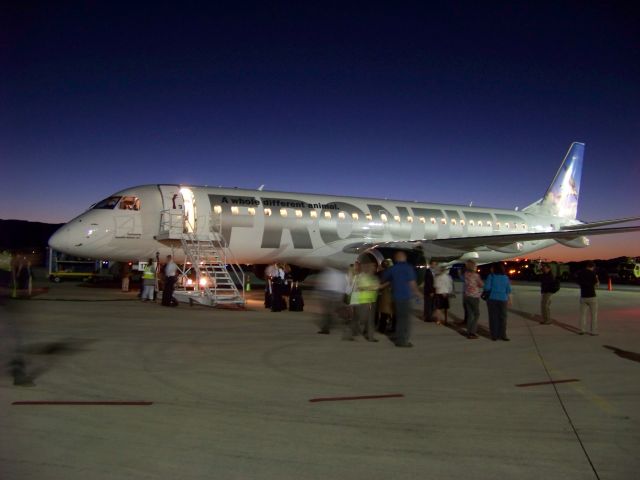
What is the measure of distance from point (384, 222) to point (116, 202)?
10.9 metres

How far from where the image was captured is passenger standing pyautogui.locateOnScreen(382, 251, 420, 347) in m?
10.8

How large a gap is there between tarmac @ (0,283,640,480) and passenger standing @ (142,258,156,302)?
6939 millimetres

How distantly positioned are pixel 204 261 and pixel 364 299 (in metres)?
8.59

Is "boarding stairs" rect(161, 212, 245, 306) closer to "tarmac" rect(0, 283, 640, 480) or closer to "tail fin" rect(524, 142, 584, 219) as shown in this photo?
"tarmac" rect(0, 283, 640, 480)

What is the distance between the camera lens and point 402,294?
10953 mm

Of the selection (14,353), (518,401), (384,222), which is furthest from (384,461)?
(384,222)

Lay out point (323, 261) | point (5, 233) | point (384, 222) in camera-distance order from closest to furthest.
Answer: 1. point (323, 261)
2. point (384, 222)
3. point (5, 233)

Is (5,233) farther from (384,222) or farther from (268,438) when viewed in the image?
(268,438)

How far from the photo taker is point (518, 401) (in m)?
6.78

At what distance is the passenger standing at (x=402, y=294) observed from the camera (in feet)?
35.5

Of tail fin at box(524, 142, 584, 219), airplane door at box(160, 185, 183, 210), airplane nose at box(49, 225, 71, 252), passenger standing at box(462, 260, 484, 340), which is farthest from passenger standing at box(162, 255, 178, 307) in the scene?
tail fin at box(524, 142, 584, 219)

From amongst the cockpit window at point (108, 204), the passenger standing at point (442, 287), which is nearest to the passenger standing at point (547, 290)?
the passenger standing at point (442, 287)

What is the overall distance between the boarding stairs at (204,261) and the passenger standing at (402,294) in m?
6.99

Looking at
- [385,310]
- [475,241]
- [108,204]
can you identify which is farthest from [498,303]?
[108,204]
